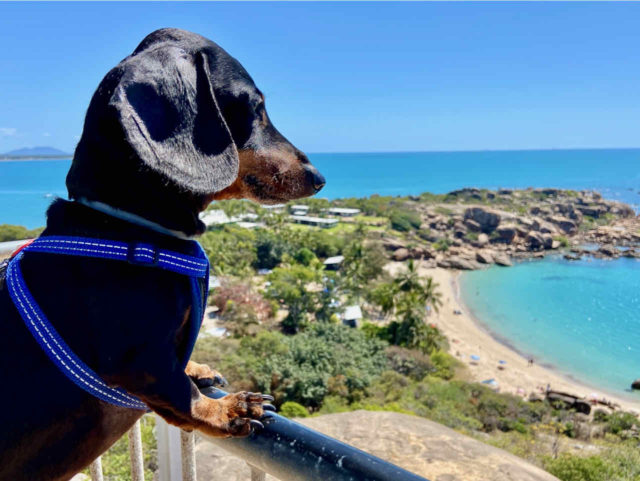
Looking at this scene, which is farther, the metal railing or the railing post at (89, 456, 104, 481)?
the railing post at (89, 456, 104, 481)

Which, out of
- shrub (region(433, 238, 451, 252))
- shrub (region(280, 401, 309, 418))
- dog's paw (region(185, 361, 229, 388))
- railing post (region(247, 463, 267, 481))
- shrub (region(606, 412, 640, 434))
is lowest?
shrub (region(280, 401, 309, 418))

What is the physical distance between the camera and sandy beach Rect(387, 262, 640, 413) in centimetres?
2538

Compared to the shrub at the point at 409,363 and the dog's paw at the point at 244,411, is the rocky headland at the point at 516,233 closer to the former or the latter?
the shrub at the point at 409,363

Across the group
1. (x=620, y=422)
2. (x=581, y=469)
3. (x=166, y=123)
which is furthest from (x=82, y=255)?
(x=620, y=422)

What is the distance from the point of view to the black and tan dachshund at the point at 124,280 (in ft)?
3.71

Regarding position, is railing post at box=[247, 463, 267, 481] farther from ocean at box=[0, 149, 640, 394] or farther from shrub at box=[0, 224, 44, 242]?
ocean at box=[0, 149, 640, 394]

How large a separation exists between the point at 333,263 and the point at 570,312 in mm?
20156

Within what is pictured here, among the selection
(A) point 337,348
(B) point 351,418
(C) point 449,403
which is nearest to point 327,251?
(A) point 337,348

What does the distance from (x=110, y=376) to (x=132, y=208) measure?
0.42 metres

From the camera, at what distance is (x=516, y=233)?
61312mm

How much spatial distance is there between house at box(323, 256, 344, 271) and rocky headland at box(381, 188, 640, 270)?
1037 cm

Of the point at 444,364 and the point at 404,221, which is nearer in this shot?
the point at 444,364

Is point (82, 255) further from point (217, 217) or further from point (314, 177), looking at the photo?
point (217, 217)

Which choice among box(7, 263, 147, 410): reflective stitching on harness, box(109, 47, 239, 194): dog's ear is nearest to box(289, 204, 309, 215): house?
box(109, 47, 239, 194): dog's ear
